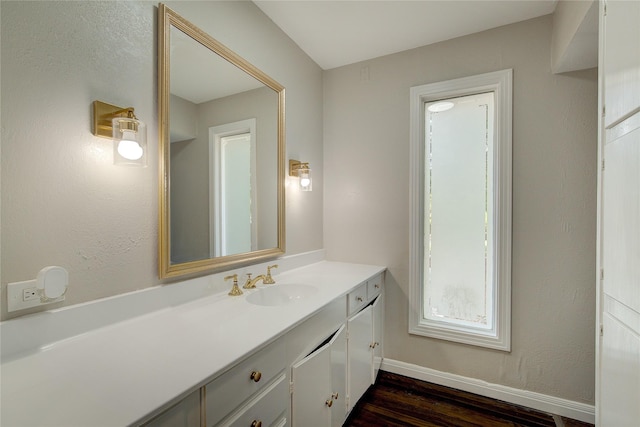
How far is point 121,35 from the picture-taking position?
1.11m

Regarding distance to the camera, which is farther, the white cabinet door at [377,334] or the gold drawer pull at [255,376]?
the white cabinet door at [377,334]

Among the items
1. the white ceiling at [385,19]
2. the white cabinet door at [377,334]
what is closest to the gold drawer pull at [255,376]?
the white cabinet door at [377,334]

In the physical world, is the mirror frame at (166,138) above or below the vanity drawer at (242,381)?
above

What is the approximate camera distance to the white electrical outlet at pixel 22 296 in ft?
2.77

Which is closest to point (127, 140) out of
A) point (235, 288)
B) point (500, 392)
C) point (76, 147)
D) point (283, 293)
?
point (76, 147)

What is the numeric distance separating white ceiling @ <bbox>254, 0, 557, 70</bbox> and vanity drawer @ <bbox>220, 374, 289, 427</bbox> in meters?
2.05

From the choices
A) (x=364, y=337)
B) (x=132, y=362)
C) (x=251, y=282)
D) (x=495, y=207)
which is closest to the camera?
(x=132, y=362)

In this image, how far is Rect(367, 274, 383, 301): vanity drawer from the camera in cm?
198

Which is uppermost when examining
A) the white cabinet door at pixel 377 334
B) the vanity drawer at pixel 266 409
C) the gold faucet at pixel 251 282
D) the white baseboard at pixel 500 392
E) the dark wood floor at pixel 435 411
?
the gold faucet at pixel 251 282

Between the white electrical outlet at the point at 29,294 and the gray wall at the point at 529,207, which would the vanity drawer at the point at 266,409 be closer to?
the white electrical outlet at the point at 29,294

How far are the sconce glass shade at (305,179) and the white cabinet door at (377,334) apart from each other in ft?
3.22

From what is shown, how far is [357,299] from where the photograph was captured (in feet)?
5.83

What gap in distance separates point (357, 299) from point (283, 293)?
459mm

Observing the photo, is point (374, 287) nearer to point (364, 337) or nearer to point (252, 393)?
point (364, 337)
